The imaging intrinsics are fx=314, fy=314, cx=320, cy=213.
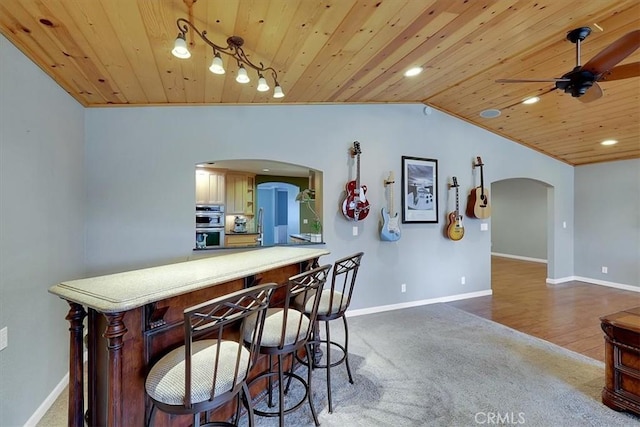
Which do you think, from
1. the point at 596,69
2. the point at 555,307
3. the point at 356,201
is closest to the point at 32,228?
the point at 356,201

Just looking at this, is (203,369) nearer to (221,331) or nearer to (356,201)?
(221,331)

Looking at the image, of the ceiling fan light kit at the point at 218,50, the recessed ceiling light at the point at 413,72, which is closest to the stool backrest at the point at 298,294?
the ceiling fan light kit at the point at 218,50

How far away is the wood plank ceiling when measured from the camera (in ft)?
6.19

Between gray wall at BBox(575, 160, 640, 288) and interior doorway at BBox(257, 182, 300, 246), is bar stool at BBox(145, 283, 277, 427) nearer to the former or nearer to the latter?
gray wall at BBox(575, 160, 640, 288)

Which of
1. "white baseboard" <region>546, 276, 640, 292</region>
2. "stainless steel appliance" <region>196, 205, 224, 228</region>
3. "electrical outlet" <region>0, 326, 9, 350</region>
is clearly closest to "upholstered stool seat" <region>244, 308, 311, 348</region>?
"electrical outlet" <region>0, 326, 9, 350</region>

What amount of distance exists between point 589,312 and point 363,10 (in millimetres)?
4851

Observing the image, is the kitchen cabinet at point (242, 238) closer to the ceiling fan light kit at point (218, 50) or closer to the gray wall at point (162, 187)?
the gray wall at point (162, 187)

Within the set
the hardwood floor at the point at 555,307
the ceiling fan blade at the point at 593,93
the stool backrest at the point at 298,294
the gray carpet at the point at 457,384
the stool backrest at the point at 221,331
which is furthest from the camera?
the hardwood floor at the point at 555,307

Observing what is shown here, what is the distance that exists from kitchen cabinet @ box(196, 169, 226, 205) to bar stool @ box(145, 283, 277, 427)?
5.22 m

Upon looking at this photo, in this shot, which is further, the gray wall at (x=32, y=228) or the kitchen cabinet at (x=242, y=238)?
the kitchen cabinet at (x=242, y=238)

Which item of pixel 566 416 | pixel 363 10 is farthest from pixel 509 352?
pixel 363 10

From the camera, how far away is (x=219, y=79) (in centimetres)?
290

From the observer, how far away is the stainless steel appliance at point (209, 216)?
621 centimetres

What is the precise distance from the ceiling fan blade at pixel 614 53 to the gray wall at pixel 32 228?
12.3 feet
